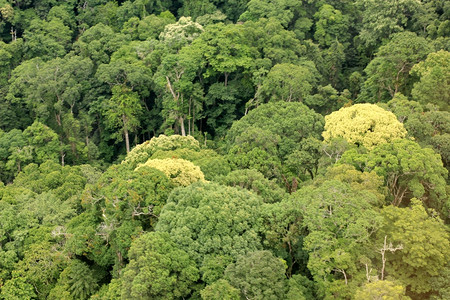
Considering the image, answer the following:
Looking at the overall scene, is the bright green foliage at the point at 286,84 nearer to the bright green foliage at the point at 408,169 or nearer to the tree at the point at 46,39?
the bright green foliage at the point at 408,169

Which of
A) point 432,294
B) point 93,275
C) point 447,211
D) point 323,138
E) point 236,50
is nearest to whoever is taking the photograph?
point 432,294

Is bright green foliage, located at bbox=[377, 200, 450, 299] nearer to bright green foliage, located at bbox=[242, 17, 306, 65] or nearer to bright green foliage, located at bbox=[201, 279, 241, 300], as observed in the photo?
bright green foliage, located at bbox=[201, 279, 241, 300]

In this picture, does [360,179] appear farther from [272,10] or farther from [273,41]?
[272,10]

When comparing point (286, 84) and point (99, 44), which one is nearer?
point (286, 84)

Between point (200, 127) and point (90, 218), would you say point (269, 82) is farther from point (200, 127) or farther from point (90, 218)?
point (90, 218)

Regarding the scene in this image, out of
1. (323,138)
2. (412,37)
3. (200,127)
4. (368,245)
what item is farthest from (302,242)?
(200,127)

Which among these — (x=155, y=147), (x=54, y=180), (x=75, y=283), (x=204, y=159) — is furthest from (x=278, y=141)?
(x=54, y=180)
